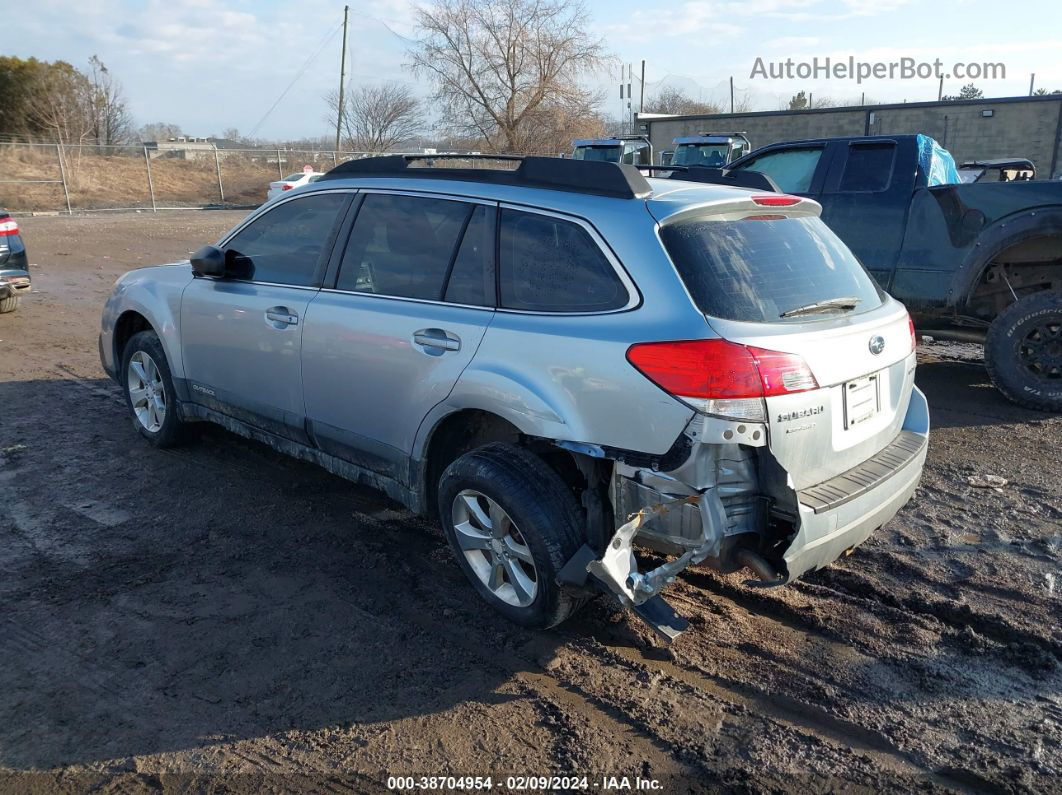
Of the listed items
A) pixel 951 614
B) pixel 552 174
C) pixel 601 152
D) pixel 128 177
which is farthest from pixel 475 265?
pixel 128 177

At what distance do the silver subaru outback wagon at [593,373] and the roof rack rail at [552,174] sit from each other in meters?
0.01

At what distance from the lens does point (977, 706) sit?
312cm

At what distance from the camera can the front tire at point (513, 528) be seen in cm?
334

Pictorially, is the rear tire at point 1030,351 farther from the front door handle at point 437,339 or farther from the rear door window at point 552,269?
the front door handle at point 437,339

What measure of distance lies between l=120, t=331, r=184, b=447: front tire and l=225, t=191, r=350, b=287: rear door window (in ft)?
3.41

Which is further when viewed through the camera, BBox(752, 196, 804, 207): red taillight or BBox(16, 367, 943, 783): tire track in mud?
BBox(752, 196, 804, 207): red taillight

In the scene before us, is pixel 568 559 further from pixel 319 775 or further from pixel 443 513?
pixel 319 775

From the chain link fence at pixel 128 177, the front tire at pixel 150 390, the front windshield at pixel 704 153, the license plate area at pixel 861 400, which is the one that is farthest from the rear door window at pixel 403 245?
the chain link fence at pixel 128 177

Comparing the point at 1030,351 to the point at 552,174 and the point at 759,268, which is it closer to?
the point at 759,268

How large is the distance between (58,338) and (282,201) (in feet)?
18.7

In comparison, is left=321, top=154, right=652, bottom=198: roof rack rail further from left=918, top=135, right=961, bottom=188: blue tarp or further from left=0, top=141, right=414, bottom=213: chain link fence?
left=0, top=141, right=414, bottom=213: chain link fence

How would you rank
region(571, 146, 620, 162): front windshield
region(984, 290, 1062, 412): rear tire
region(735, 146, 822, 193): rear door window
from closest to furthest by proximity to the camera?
region(984, 290, 1062, 412): rear tire < region(735, 146, 822, 193): rear door window < region(571, 146, 620, 162): front windshield

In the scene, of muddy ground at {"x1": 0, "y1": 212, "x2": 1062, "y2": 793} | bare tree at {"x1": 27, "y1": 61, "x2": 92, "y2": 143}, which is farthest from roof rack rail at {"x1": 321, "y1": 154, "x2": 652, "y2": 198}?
bare tree at {"x1": 27, "y1": 61, "x2": 92, "y2": 143}

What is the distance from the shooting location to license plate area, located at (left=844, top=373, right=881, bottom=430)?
10.9 feet
